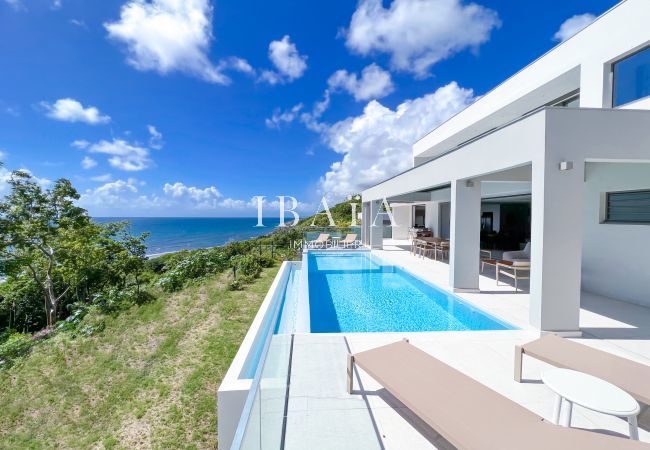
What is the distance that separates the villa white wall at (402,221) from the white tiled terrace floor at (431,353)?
1555 centimetres

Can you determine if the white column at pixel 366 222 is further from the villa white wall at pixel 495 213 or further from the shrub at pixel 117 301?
the shrub at pixel 117 301

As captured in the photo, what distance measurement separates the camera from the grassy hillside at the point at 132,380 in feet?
14.7

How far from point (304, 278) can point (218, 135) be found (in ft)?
116

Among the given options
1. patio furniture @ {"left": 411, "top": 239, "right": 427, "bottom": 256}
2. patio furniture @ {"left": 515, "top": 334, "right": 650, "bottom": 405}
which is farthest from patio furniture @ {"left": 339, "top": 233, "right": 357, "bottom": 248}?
patio furniture @ {"left": 515, "top": 334, "right": 650, "bottom": 405}

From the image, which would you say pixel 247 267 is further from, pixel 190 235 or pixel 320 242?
pixel 190 235

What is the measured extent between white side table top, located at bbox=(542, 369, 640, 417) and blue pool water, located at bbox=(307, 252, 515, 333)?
299cm

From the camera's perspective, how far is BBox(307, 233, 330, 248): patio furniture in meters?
17.2

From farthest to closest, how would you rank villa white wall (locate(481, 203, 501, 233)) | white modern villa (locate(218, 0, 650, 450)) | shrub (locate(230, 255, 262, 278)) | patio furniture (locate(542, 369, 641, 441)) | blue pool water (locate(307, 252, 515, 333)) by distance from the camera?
1. villa white wall (locate(481, 203, 501, 233))
2. shrub (locate(230, 255, 262, 278))
3. blue pool water (locate(307, 252, 515, 333))
4. white modern villa (locate(218, 0, 650, 450))
5. patio furniture (locate(542, 369, 641, 441))

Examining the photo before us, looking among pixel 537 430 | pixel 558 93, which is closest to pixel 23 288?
pixel 537 430

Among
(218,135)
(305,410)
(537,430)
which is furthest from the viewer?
(218,135)

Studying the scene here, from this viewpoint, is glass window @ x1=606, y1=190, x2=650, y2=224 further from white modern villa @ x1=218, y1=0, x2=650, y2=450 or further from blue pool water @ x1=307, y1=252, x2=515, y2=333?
blue pool water @ x1=307, y1=252, x2=515, y2=333

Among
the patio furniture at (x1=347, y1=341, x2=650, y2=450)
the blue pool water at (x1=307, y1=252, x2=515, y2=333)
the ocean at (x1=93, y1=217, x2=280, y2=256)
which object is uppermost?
the patio furniture at (x1=347, y1=341, x2=650, y2=450)

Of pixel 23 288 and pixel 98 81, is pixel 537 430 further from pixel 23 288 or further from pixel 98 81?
pixel 98 81

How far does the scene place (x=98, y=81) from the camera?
71.0 feet
